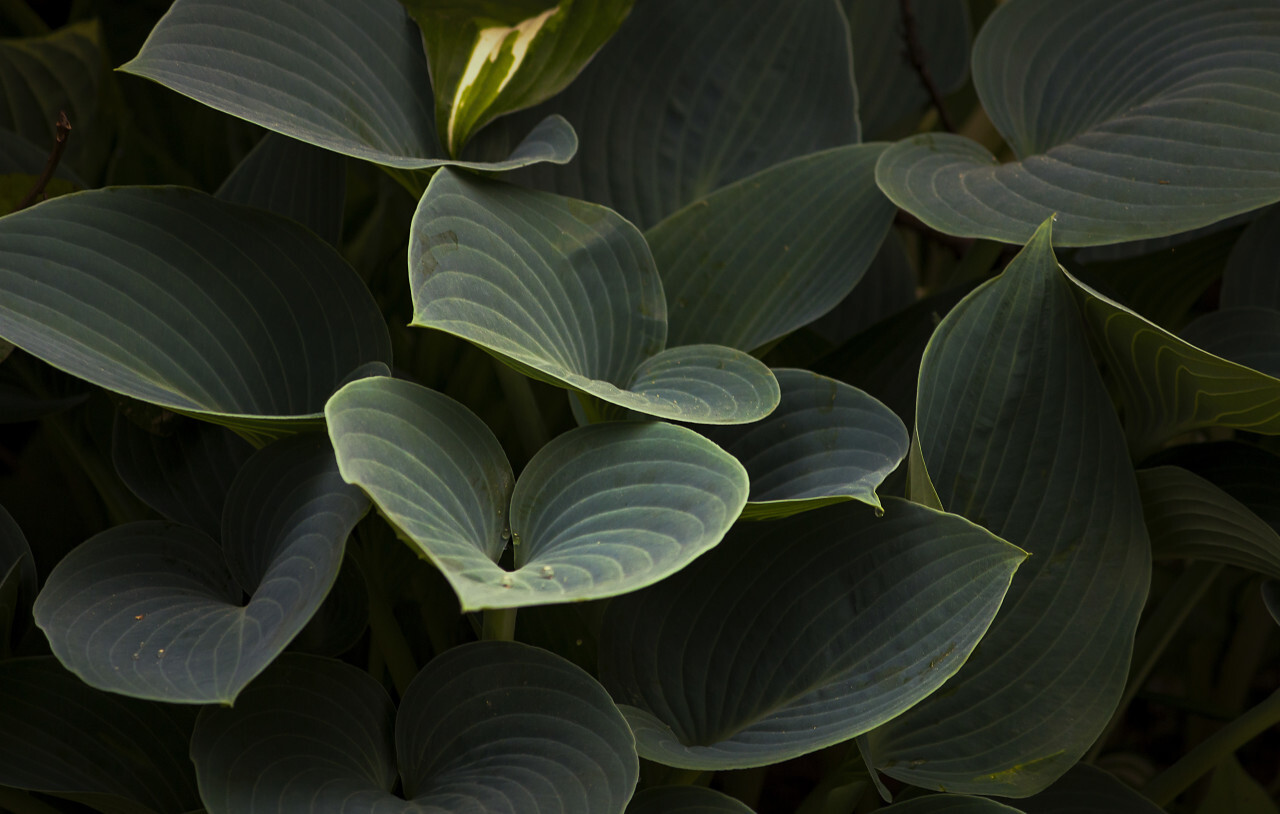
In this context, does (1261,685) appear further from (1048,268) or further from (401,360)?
(401,360)

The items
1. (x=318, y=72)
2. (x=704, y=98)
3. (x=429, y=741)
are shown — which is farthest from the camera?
(x=704, y=98)

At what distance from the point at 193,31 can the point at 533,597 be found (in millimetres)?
409

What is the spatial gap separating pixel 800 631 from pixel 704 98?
1.59 feet

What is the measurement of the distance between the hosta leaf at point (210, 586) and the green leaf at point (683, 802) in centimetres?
21

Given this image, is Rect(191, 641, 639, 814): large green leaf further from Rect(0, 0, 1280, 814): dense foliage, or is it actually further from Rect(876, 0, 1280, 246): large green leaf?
Rect(876, 0, 1280, 246): large green leaf

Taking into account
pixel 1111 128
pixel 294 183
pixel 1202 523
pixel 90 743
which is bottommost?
pixel 90 743

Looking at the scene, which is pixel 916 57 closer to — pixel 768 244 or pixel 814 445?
pixel 768 244

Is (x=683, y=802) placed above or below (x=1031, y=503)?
below

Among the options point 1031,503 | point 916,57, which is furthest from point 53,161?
point 916,57

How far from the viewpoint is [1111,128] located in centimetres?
68

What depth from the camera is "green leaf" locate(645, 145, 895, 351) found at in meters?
0.69

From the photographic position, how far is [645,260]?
62 centimetres

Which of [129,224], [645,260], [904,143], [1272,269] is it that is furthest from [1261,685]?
[129,224]

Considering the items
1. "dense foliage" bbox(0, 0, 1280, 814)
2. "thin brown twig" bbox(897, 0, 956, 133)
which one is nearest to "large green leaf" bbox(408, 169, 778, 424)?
Result: "dense foliage" bbox(0, 0, 1280, 814)
